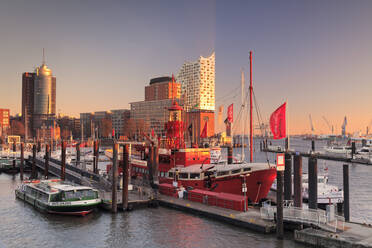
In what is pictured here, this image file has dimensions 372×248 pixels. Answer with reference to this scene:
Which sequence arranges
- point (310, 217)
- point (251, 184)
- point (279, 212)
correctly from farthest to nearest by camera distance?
point (251, 184) → point (310, 217) → point (279, 212)

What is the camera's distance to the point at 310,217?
23.2 m

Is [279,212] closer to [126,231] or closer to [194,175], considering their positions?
[126,231]

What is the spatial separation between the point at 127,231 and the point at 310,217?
1415 centimetres

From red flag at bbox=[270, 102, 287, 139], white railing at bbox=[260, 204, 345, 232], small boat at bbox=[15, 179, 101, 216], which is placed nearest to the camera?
white railing at bbox=[260, 204, 345, 232]

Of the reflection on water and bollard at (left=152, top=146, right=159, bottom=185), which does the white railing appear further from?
bollard at (left=152, top=146, right=159, bottom=185)

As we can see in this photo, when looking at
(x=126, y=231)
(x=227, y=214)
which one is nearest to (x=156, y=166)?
(x=126, y=231)

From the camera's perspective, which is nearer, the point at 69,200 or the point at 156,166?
the point at 69,200

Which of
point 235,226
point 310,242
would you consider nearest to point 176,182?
point 235,226

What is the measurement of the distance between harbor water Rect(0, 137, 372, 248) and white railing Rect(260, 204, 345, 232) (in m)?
1.46

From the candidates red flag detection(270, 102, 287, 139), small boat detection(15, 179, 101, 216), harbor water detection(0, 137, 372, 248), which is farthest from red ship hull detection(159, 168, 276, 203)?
small boat detection(15, 179, 101, 216)

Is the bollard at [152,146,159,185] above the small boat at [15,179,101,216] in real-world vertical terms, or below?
above

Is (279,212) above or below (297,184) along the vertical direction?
below

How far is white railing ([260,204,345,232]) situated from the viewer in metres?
22.1

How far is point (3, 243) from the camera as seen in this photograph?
2423 cm
